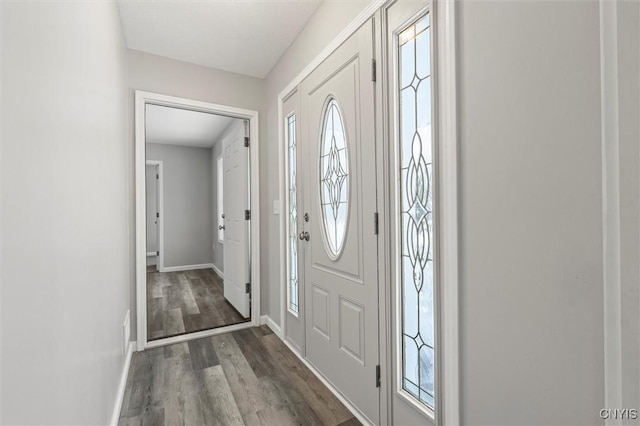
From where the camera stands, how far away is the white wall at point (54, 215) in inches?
22.2

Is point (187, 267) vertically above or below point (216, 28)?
below

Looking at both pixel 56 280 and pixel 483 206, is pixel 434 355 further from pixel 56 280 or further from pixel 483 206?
pixel 56 280

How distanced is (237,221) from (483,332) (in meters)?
2.83

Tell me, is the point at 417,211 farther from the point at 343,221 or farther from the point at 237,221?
the point at 237,221

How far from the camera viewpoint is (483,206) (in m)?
1.05

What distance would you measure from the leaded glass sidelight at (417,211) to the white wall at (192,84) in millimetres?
1924

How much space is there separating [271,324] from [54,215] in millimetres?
2477

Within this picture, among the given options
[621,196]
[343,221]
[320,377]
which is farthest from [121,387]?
[621,196]

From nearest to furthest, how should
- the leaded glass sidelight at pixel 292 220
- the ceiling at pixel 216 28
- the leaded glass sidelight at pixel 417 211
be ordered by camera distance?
the leaded glass sidelight at pixel 417 211 < the ceiling at pixel 216 28 < the leaded glass sidelight at pixel 292 220

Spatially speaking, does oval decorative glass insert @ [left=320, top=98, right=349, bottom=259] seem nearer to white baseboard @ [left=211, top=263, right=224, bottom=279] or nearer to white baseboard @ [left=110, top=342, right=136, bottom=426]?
white baseboard @ [left=110, top=342, right=136, bottom=426]

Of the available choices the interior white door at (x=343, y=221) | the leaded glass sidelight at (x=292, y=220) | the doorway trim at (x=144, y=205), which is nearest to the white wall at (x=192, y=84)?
the doorway trim at (x=144, y=205)

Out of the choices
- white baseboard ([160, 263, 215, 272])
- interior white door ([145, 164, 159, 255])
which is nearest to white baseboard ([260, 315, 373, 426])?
white baseboard ([160, 263, 215, 272])

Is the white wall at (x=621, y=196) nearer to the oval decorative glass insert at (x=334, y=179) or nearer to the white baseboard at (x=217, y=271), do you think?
the oval decorative glass insert at (x=334, y=179)

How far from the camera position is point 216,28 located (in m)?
2.30
